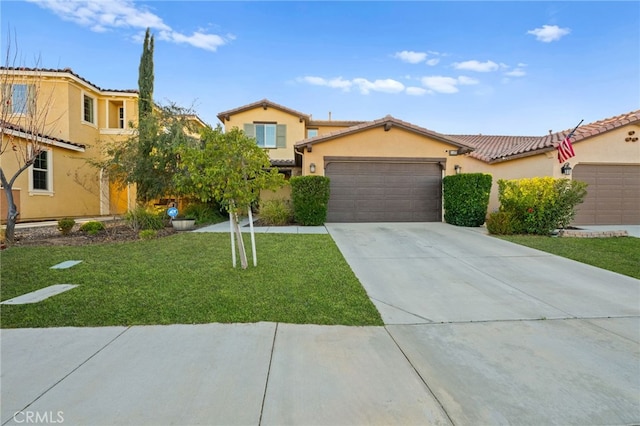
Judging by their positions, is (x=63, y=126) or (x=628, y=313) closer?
(x=628, y=313)

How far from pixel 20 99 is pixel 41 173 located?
3014 millimetres

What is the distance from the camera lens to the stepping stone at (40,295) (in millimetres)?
4199

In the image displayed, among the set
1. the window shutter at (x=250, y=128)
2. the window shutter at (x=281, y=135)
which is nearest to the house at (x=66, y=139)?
the window shutter at (x=250, y=128)

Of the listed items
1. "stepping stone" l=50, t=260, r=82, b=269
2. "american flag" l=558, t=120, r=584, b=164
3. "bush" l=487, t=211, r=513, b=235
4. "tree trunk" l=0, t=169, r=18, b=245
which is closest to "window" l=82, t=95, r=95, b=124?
"tree trunk" l=0, t=169, r=18, b=245

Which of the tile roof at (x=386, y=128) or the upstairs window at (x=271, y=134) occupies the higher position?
the upstairs window at (x=271, y=134)

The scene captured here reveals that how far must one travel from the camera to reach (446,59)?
14.3m

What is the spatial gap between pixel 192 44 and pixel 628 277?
15.7 m

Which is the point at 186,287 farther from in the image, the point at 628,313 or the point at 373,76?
the point at 373,76

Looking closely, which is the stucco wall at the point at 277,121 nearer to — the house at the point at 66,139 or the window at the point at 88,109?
the house at the point at 66,139

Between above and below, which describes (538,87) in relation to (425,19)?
below

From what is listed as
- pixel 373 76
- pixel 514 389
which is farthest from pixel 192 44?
pixel 514 389

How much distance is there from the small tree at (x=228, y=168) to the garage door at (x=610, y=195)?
42.8 feet

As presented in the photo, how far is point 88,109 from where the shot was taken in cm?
1631

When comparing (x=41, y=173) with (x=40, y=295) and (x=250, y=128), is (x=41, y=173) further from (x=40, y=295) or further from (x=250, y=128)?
(x=40, y=295)
